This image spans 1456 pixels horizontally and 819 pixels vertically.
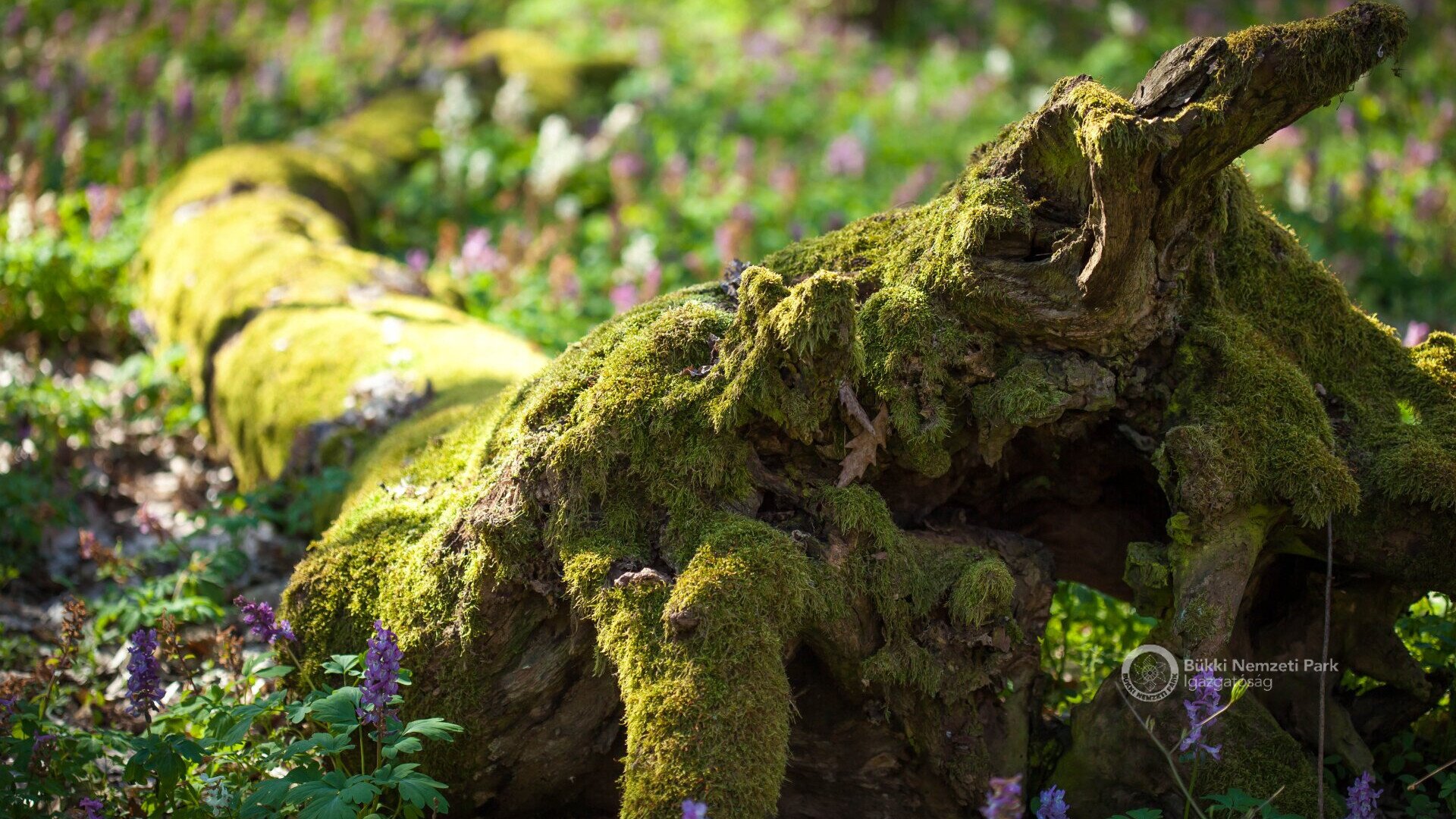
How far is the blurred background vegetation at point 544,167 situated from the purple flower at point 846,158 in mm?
26

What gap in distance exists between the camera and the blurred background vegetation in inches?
197

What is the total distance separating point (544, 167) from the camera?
875 cm

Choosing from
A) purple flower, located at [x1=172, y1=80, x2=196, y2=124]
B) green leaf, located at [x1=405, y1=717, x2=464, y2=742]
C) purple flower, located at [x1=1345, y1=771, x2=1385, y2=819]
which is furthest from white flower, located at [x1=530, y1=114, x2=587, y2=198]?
purple flower, located at [x1=1345, y1=771, x2=1385, y2=819]

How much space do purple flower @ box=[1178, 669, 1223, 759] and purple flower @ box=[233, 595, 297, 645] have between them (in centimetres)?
241

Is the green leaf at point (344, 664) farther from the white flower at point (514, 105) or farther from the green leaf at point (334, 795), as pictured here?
the white flower at point (514, 105)

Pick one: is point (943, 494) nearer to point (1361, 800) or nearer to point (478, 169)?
point (1361, 800)

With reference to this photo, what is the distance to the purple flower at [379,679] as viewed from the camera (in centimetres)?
251

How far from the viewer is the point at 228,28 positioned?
495 inches

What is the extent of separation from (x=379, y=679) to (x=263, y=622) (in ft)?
2.15

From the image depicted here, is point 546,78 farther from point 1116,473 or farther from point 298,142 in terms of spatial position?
point 1116,473

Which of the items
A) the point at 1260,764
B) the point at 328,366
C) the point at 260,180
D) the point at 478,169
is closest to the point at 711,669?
the point at 1260,764

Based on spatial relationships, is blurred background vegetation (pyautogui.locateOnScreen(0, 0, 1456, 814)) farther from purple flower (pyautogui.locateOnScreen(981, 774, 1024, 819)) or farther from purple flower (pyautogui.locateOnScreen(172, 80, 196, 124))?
purple flower (pyautogui.locateOnScreen(981, 774, 1024, 819))

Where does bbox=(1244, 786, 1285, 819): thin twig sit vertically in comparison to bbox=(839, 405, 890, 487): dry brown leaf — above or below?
below

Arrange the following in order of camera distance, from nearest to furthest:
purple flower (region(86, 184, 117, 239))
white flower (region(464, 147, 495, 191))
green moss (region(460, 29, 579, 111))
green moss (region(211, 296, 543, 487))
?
green moss (region(211, 296, 543, 487))
purple flower (region(86, 184, 117, 239))
white flower (region(464, 147, 495, 191))
green moss (region(460, 29, 579, 111))
